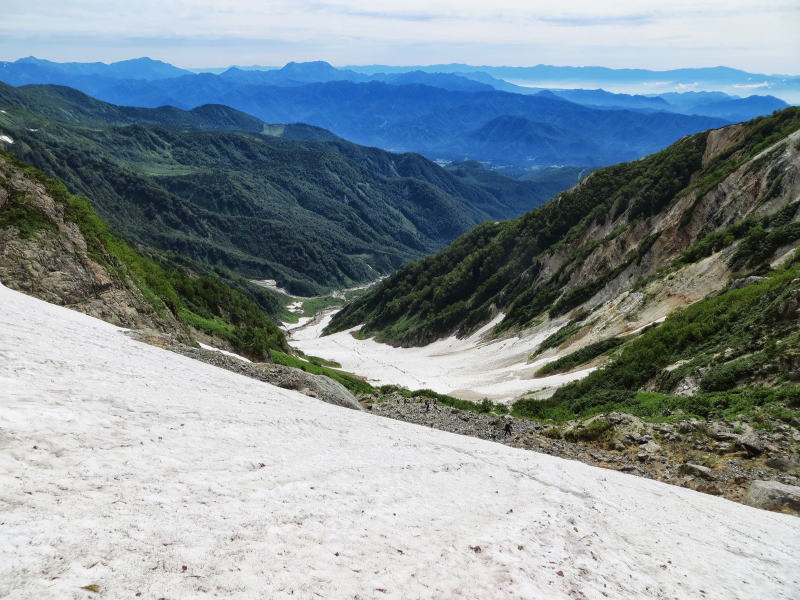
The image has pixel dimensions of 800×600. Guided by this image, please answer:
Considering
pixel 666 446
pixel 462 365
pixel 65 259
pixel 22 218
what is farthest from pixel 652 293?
pixel 22 218

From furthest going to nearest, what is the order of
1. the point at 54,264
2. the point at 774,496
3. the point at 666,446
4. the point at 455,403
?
the point at 455,403
the point at 54,264
the point at 666,446
the point at 774,496

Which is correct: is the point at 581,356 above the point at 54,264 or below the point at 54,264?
above

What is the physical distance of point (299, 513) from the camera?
899cm

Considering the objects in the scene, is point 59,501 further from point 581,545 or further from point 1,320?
point 1,320

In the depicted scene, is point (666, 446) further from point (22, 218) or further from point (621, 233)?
point (621, 233)

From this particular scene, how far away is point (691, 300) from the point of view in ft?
122

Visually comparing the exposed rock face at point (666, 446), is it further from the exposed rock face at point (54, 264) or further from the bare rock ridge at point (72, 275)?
the exposed rock face at point (54, 264)

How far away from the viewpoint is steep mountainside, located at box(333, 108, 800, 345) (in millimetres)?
43881

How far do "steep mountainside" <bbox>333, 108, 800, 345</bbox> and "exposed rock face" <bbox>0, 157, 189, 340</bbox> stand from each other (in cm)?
3824

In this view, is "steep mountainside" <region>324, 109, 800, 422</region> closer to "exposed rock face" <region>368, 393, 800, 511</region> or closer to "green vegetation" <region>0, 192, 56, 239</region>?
"exposed rock face" <region>368, 393, 800, 511</region>

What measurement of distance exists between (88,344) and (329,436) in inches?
350

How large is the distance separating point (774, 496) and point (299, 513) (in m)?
12.1

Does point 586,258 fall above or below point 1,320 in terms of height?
above

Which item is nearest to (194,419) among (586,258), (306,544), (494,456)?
(306,544)
